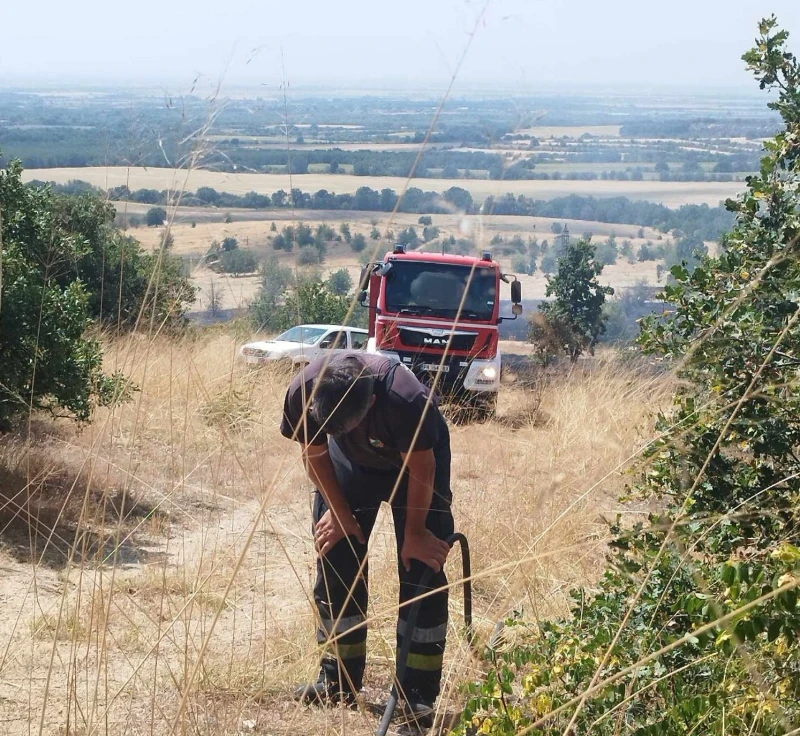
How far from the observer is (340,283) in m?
19.7

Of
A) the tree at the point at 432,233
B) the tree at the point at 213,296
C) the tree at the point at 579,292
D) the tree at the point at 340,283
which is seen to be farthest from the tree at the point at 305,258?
the tree at the point at 579,292

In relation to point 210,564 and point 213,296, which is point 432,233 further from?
point 213,296

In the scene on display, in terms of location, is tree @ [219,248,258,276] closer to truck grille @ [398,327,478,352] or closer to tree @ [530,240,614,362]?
truck grille @ [398,327,478,352]

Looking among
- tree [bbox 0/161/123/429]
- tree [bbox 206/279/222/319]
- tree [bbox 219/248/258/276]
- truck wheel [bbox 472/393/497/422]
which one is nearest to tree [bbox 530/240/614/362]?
tree [bbox 206/279/222/319]

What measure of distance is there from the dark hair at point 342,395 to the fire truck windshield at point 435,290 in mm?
8952

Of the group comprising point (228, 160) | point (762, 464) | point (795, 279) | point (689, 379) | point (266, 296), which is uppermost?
point (228, 160)

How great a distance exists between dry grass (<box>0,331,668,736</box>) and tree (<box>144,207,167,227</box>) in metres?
0.41

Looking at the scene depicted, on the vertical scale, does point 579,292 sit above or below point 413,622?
below

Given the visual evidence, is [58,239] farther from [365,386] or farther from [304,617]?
[365,386]

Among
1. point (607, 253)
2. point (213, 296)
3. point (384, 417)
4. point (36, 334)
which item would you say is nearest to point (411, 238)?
point (213, 296)

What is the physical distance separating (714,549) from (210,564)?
2.55 m

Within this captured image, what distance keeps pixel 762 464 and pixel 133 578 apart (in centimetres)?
306

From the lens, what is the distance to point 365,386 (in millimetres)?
3074

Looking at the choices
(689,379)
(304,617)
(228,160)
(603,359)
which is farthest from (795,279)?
(603,359)
